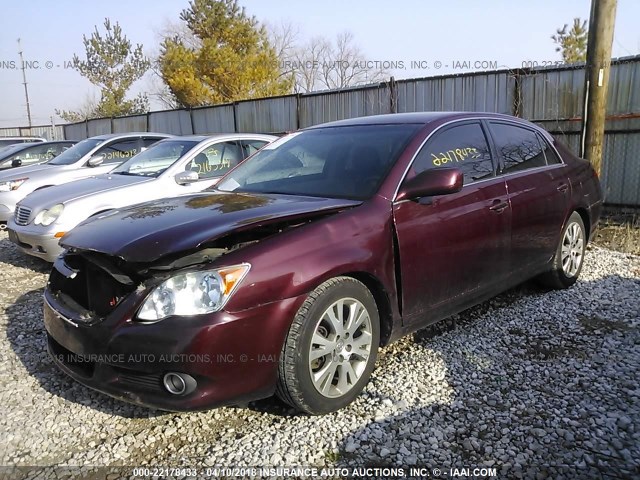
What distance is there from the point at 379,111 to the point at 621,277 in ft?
22.1

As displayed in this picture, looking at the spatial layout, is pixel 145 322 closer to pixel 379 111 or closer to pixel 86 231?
pixel 86 231

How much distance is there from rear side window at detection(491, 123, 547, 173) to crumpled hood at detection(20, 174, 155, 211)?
13.7ft

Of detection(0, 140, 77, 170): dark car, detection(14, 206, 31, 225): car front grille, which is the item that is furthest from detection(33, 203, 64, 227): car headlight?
detection(0, 140, 77, 170): dark car

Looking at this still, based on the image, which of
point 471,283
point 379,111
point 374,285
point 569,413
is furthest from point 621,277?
point 379,111

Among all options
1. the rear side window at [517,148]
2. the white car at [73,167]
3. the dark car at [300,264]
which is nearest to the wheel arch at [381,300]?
→ the dark car at [300,264]

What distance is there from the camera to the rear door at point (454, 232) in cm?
321

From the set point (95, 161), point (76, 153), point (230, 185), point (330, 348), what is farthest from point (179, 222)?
point (76, 153)

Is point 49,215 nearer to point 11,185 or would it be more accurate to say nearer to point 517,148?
point 11,185

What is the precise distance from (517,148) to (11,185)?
7846mm

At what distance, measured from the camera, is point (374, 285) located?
120 inches

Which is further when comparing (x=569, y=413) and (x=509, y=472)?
(x=569, y=413)

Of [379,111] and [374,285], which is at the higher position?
[379,111]

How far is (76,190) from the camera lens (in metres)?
6.14

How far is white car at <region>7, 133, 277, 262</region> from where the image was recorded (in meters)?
5.68
